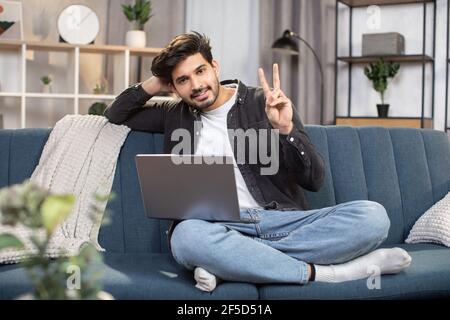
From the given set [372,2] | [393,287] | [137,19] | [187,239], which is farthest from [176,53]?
[372,2]

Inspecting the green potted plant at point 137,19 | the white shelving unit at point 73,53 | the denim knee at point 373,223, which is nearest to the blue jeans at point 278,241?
the denim knee at point 373,223

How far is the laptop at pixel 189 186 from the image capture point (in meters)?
1.76

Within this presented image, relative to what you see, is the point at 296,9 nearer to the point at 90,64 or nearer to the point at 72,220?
the point at 90,64

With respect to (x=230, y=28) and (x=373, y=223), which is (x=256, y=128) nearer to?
(x=373, y=223)

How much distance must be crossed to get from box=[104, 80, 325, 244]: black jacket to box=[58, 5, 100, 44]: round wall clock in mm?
1953

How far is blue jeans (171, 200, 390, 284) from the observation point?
1771 millimetres

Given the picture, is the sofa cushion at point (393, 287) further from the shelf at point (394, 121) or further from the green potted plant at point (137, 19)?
the green potted plant at point (137, 19)

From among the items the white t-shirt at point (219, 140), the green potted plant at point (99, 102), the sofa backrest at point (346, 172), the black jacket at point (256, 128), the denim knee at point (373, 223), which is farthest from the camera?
the green potted plant at point (99, 102)

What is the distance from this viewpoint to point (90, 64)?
4.46 metres

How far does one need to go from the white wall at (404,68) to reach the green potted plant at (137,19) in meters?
1.24

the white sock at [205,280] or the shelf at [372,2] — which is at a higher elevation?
the shelf at [372,2]

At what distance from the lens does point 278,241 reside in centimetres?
194

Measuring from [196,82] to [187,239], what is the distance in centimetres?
56

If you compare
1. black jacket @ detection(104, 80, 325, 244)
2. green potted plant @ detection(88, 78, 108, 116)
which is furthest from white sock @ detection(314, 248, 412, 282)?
green potted plant @ detection(88, 78, 108, 116)
